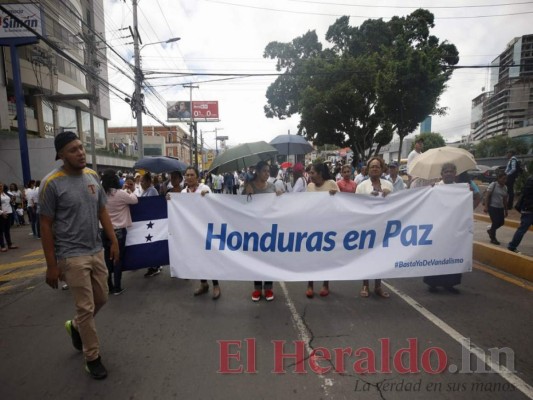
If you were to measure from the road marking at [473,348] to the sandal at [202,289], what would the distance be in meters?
2.73

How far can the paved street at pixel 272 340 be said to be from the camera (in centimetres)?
257

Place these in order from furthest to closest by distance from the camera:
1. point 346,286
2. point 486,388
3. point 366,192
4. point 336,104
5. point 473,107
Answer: point 473,107
point 336,104
point 346,286
point 366,192
point 486,388

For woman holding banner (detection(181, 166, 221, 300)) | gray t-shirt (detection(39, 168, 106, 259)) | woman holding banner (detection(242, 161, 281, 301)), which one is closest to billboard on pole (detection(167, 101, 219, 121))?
woman holding banner (detection(181, 166, 221, 300))

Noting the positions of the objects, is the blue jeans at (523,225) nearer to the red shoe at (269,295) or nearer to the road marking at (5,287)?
the red shoe at (269,295)

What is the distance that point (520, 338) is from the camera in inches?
127

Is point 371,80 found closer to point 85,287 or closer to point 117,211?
point 117,211

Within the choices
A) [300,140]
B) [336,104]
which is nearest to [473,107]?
[336,104]

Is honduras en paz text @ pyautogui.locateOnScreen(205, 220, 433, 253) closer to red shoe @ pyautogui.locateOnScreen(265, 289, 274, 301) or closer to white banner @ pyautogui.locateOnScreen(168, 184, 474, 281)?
white banner @ pyautogui.locateOnScreen(168, 184, 474, 281)

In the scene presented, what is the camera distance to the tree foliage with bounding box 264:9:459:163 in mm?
17719

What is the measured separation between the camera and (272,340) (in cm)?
329

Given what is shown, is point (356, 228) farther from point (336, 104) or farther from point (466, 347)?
point (336, 104)

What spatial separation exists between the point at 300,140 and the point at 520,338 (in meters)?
7.43

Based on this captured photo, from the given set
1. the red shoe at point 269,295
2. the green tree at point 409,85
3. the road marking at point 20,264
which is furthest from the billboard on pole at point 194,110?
the red shoe at point 269,295

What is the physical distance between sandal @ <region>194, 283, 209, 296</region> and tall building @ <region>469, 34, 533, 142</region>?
450 feet
